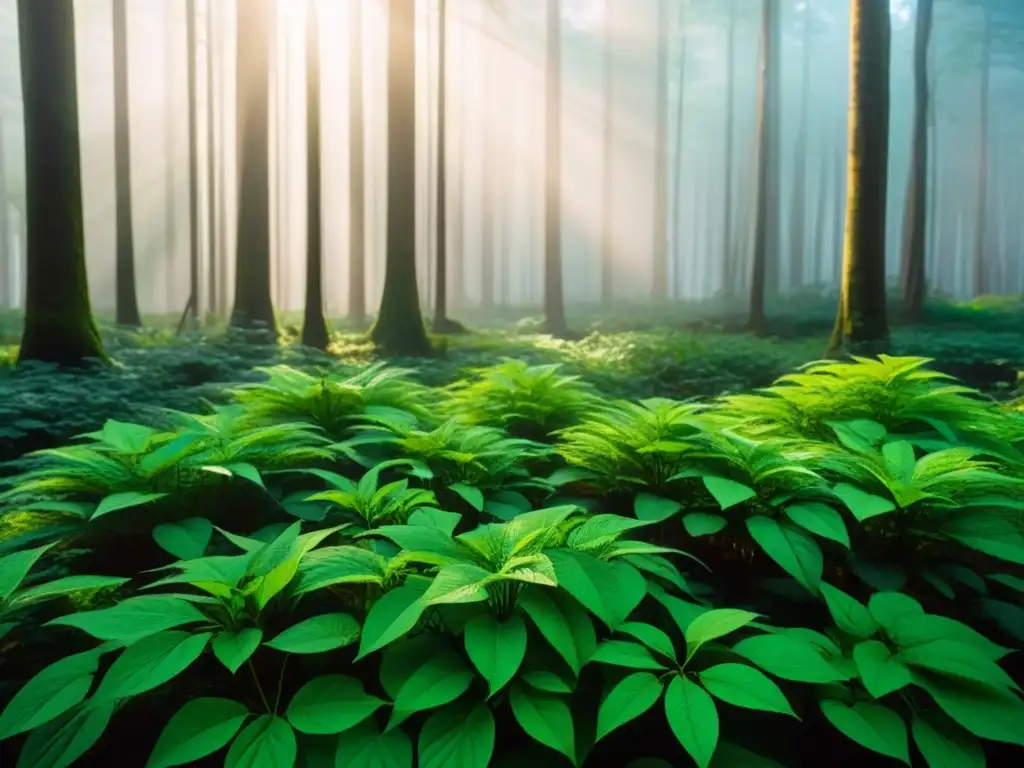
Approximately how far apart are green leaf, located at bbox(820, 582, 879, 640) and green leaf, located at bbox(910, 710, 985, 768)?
24 cm

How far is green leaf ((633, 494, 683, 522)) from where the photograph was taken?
2.39m

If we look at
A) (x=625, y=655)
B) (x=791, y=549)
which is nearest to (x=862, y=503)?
(x=791, y=549)

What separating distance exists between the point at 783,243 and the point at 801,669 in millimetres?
46969

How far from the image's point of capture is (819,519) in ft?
7.09

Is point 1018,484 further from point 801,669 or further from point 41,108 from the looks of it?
point 41,108

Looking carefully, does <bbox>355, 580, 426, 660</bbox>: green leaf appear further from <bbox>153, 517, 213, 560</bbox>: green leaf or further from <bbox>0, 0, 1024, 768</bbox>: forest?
<bbox>153, 517, 213, 560</bbox>: green leaf

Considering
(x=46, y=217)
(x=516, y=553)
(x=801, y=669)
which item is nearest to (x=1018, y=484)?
(x=801, y=669)

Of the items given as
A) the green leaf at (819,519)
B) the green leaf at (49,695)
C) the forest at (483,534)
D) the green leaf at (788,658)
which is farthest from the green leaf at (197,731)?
the green leaf at (819,519)

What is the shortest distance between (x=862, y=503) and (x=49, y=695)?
2.35 meters

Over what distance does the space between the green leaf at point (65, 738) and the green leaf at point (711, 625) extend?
4.60ft

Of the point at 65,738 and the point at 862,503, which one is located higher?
the point at 862,503

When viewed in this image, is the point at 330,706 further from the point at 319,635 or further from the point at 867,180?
the point at 867,180

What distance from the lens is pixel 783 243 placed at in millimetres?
43844

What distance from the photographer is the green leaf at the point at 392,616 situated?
4.93ft
